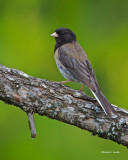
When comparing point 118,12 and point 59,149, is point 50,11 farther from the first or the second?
point 59,149

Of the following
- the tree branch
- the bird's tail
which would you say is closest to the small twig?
the tree branch

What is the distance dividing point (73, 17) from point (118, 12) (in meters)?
0.76

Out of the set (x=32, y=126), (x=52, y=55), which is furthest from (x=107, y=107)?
(x=52, y=55)

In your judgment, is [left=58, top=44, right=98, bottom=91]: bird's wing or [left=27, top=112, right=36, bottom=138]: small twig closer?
[left=27, top=112, right=36, bottom=138]: small twig

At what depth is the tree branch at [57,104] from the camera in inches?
121

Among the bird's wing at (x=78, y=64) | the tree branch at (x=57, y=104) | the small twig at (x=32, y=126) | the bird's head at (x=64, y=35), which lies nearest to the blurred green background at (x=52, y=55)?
the bird's head at (x=64, y=35)

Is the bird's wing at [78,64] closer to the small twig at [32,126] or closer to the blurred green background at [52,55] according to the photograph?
the blurred green background at [52,55]

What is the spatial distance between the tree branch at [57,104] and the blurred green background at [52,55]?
1.04 meters

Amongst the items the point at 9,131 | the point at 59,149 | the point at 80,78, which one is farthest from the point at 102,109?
the point at 9,131

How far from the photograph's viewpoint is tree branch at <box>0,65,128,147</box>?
3.08 m

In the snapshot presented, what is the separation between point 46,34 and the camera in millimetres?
4957

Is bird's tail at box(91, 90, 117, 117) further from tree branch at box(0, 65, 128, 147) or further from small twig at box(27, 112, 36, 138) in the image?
small twig at box(27, 112, 36, 138)

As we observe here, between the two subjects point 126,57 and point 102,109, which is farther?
point 126,57

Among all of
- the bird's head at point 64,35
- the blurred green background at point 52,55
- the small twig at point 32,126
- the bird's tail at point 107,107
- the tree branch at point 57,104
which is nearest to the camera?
the small twig at point 32,126
